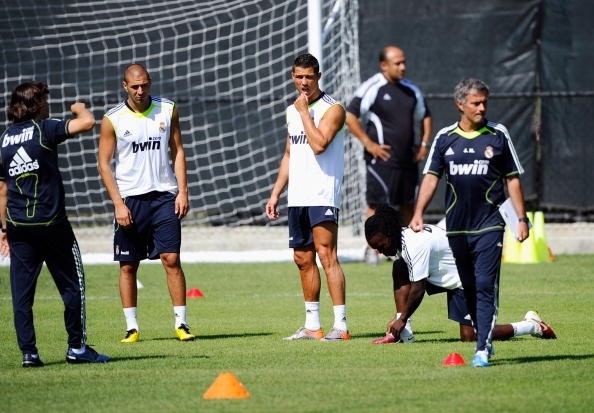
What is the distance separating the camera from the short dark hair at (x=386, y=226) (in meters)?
9.70

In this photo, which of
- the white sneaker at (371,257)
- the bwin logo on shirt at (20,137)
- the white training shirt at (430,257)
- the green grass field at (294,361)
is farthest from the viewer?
the white sneaker at (371,257)

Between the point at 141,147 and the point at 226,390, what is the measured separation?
3.58 meters

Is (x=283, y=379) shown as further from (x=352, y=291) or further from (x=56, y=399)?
(x=352, y=291)

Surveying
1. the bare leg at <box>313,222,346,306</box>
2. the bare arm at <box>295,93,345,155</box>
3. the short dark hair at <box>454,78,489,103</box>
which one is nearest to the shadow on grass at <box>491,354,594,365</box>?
the short dark hair at <box>454,78,489,103</box>

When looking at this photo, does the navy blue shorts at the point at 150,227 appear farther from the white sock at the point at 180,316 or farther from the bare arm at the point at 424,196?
the bare arm at the point at 424,196

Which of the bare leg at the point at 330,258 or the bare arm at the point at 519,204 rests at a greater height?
the bare arm at the point at 519,204

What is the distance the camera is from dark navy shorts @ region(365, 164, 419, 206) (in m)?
15.7

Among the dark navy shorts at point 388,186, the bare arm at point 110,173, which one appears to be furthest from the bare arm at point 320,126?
the dark navy shorts at point 388,186

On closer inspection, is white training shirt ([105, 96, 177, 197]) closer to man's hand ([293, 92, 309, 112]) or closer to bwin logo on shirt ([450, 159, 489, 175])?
man's hand ([293, 92, 309, 112])

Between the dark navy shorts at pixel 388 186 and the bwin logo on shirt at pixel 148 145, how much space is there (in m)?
5.54

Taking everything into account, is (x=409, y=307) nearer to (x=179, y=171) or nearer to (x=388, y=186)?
(x=179, y=171)

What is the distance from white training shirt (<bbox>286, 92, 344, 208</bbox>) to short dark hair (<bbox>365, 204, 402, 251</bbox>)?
32.9 inches

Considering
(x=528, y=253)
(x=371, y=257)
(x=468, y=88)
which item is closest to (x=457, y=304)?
(x=468, y=88)

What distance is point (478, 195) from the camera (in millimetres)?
8578
